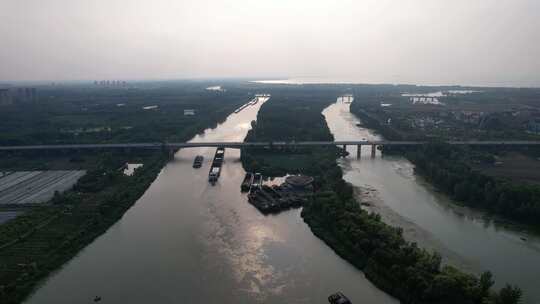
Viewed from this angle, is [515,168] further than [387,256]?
Yes

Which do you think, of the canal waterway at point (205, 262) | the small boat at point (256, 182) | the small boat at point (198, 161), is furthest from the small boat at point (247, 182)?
the small boat at point (198, 161)

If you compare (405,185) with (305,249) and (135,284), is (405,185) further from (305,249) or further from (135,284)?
(135,284)

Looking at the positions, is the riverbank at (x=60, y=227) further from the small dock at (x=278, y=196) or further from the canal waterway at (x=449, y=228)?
the canal waterway at (x=449, y=228)

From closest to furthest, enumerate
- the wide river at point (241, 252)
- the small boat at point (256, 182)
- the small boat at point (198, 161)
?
the wide river at point (241, 252) < the small boat at point (256, 182) < the small boat at point (198, 161)

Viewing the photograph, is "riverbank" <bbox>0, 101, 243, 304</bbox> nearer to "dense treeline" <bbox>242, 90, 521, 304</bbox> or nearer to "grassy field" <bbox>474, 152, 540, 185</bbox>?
"dense treeline" <bbox>242, 90, 521, 304</bbox>

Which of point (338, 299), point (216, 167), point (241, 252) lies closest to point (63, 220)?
point (241, 252)

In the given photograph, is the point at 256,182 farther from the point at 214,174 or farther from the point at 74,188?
the point at 74,188
